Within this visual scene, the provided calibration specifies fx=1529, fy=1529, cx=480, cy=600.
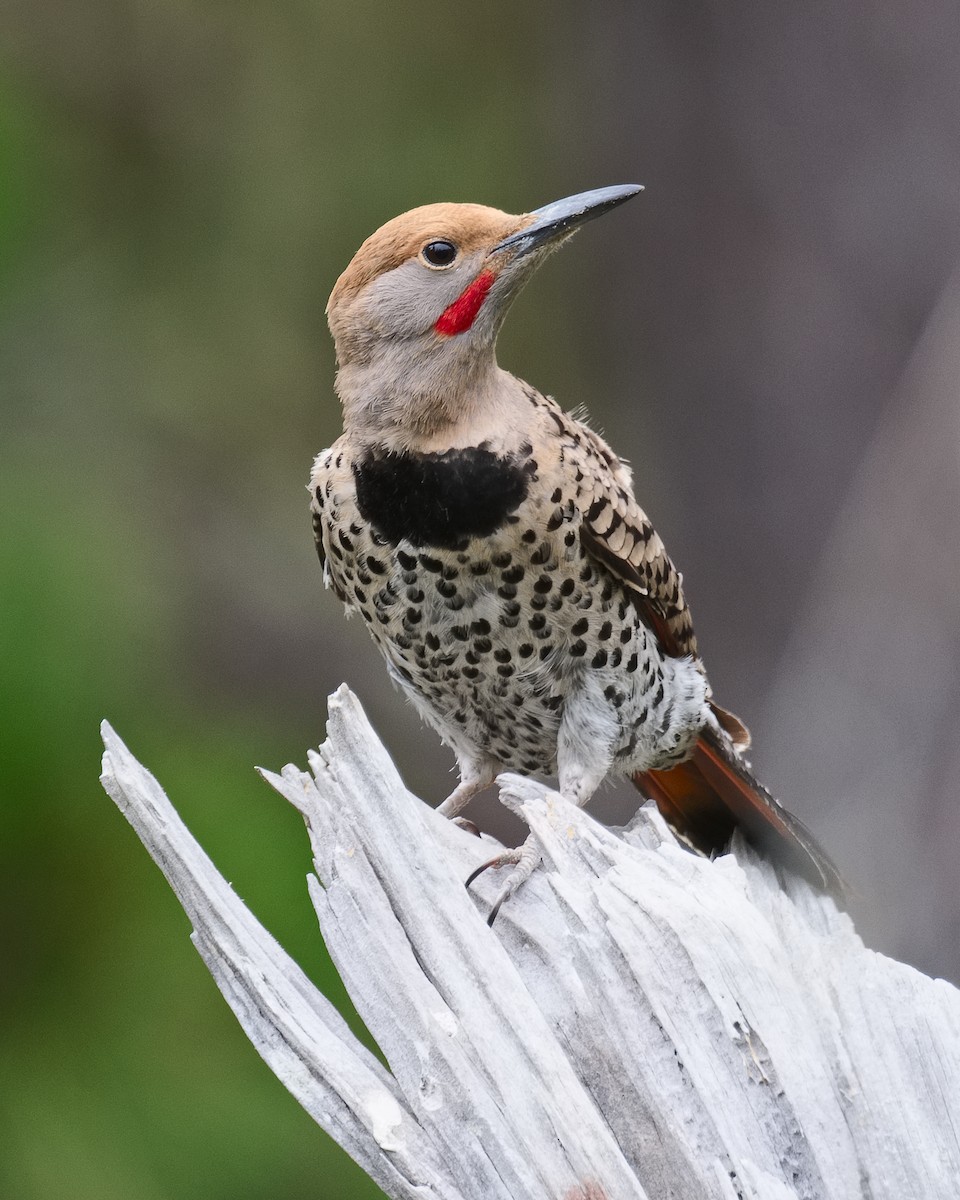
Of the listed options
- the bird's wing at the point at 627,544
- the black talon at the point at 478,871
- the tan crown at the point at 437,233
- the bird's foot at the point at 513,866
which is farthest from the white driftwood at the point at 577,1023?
the tan crown at the point at 437,233

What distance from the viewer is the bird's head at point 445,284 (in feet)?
10.1

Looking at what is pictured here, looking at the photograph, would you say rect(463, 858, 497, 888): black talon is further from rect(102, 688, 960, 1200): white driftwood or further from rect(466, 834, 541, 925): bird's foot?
rect(102, 688, 960, 1200): white driftwood

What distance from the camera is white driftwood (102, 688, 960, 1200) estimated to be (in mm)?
2240

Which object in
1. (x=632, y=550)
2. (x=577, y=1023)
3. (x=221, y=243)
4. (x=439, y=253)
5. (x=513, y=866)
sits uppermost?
(x=221, y=243)

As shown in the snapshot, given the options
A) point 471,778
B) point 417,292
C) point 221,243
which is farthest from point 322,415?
point 417,292

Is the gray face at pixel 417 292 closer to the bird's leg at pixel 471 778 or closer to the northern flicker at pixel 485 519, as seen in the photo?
the northern flicker at pixel 485 519

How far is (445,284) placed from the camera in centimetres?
309

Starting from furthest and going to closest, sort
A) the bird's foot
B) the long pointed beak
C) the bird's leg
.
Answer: the bird's leg
the long pointed beak
the bird's foot

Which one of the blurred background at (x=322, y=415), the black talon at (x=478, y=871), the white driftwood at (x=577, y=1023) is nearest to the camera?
the white driftwood at (x=577, y=1023)

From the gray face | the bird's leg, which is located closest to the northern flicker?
the gray face

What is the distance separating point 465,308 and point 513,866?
112 cm

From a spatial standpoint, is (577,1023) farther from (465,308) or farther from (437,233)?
(437,233)

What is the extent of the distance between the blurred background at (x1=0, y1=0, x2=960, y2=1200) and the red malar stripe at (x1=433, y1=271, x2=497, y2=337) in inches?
60.0

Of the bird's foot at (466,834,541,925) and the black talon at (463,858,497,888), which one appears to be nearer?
the bird's foot at (466,834,541,925)
